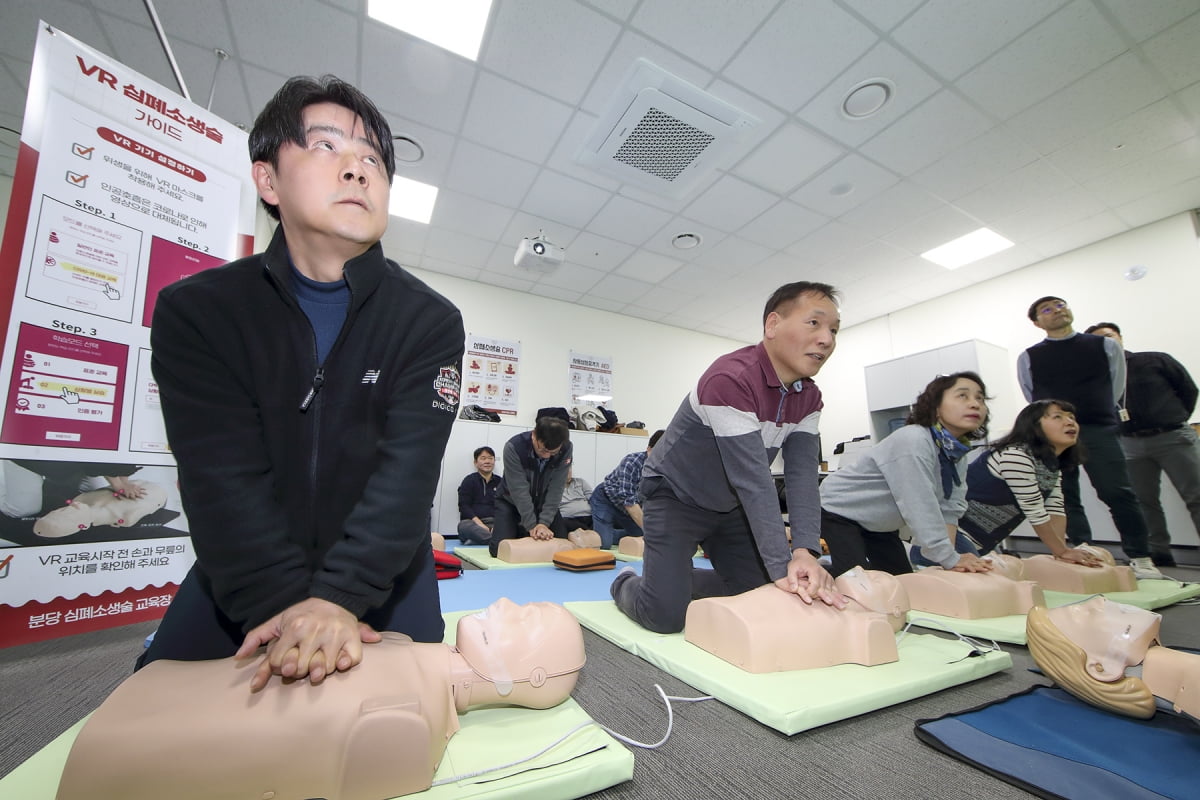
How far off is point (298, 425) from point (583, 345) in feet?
16.7

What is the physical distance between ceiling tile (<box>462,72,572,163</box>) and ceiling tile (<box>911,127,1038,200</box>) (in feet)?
8.82

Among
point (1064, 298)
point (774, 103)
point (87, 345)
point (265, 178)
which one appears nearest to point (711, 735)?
point (265, 178)

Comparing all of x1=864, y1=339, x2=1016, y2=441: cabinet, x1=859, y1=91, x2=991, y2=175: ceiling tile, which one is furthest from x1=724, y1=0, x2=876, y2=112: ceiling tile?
x1=864, y1=339, x2=1016, y2=441: cabinet

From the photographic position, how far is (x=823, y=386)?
6.84m

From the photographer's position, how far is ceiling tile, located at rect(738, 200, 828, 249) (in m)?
3.87

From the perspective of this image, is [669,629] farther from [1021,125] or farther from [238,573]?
[1021,125]

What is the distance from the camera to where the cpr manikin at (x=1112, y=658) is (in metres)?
→ 0.88

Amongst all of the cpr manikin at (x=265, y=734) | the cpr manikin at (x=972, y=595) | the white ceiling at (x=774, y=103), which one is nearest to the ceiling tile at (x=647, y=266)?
the white ceiling at (x=774, y=103)

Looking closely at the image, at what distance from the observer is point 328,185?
810 millimetres

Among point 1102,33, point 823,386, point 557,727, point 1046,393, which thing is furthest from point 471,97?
point 823,386

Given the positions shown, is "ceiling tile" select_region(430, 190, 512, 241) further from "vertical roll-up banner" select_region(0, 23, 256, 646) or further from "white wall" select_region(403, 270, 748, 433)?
"vertical roll-up banner" select_region(0, 23, 256, 646)

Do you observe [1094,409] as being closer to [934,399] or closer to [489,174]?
[934,399]

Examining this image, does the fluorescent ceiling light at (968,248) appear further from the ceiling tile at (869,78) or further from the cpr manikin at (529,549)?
the cpr manikin at (529,549)

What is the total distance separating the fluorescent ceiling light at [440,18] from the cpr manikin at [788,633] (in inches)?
110
